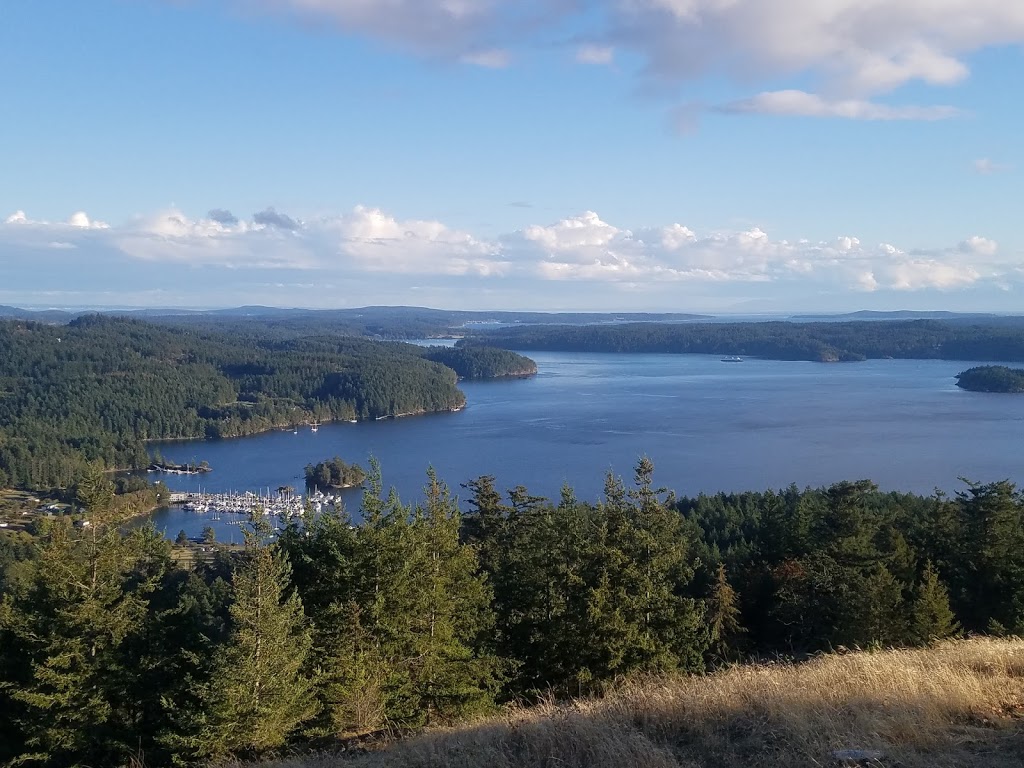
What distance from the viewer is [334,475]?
42281 mm

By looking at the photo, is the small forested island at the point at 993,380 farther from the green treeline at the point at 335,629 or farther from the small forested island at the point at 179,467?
the green treeline at the point at 335,629

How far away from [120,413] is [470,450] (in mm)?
35566

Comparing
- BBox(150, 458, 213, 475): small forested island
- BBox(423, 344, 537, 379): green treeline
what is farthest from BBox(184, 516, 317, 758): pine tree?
BBox(423, 344, 537, 379): green treeline

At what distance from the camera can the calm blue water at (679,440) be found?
38.9m

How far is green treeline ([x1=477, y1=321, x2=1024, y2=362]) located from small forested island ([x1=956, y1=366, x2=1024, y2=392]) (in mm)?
26131

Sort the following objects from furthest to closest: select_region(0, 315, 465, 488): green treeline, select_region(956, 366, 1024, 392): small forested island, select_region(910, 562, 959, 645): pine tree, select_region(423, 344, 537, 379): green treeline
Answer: select_region(423, 344, 537, 379): green treeline
select_region(956, 366, 1024, 392): small forested island
select_region(0, 315, 465, 488): green treeline
select_region(910, 562, 959, 645): pine tree

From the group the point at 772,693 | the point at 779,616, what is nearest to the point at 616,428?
the point at 779,616

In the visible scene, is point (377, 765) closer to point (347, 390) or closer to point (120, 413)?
point (120, 413)

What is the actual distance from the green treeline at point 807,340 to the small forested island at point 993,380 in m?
26.1

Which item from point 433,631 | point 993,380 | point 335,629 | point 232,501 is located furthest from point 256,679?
point 993,380

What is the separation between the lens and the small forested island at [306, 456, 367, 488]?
41812 mm

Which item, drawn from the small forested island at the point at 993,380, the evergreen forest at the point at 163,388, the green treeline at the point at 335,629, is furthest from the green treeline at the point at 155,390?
the small forested island at the point at 993,380

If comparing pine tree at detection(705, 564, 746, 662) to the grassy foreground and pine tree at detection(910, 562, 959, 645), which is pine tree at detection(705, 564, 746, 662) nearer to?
pine tree at detection(910, 562, 959, 645)

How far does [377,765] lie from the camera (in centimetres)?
404
